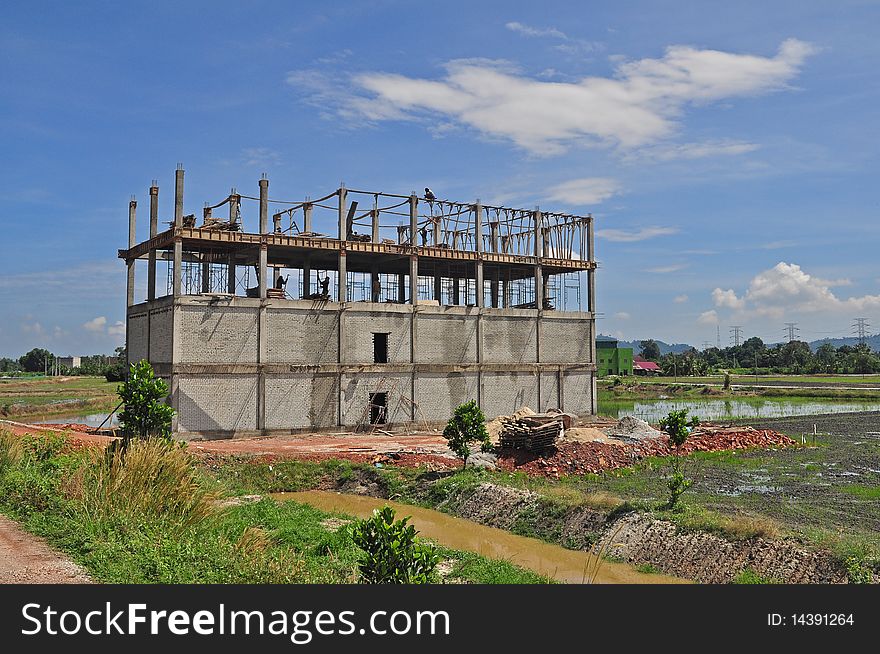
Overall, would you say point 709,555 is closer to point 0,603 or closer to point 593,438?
point 0,603

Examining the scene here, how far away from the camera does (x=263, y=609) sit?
22.5ft

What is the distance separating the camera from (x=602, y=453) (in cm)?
2578

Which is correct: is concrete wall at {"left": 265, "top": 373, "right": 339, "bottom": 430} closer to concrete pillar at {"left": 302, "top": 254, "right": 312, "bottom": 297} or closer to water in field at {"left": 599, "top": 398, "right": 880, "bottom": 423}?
concrete pillar at {"left": 302, "top": 254, "right": 312, "bottom": 297}

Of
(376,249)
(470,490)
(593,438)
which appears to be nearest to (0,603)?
(470,490)

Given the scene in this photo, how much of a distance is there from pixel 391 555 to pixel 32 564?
4655 mm

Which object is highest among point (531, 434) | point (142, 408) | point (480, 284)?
point (480, 284)

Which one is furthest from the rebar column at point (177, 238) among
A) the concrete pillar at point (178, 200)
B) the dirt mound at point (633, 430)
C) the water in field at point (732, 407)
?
the water in field at point (732, 407)

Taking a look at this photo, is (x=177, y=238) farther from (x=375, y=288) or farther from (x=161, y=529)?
(x=161, y=529)

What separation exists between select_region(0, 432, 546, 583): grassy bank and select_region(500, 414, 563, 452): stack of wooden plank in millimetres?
10386

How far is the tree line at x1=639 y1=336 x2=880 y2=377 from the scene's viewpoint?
360ft

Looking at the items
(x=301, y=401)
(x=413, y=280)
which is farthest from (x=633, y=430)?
(x=301, y=401)

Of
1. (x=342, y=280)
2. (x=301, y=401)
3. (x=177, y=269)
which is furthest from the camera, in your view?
(x=342, y=280)

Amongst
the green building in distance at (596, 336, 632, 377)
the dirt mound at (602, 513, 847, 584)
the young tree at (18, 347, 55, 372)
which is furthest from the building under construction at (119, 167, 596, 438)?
the young tree at (18, 347, 55, 372)

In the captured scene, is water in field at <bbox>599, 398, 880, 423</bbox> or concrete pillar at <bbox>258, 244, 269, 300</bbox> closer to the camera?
concrete pillar at <bbox>258, 244, 269, 300</bbox>
